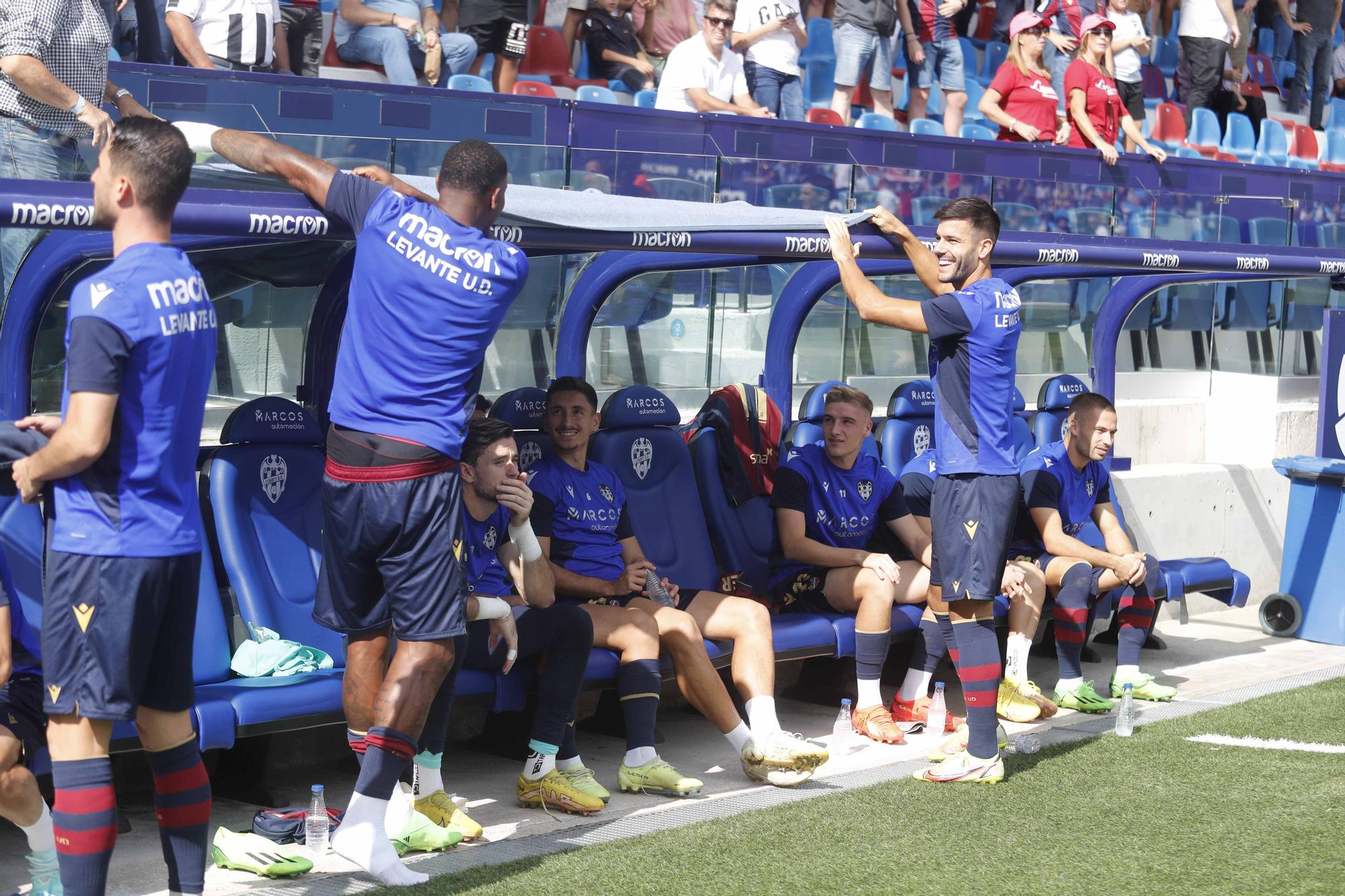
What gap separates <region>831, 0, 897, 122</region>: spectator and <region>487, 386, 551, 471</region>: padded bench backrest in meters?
6.29

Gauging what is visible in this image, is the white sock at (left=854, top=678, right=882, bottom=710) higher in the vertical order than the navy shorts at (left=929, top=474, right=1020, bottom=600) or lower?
lower

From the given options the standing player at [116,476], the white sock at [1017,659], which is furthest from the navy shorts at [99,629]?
the white sock at [1017,659]

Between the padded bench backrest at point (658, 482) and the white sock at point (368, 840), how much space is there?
2.31 meters

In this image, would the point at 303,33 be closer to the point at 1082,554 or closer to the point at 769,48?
the point at 769,48

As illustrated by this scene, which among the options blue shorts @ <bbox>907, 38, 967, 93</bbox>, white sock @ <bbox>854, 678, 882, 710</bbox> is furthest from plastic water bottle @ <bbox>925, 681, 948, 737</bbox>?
blue shorts @ <bbox>907, 38, 967, 93</bbox>

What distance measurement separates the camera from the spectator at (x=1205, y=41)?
48.0 ft

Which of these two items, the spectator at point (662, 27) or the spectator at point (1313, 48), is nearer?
the spectator at point (662, 27)

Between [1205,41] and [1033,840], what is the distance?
12204 millimetres

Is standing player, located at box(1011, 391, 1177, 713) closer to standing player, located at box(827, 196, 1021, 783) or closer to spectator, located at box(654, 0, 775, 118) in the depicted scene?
standing player, located at box(827, 196, 1021, 783)

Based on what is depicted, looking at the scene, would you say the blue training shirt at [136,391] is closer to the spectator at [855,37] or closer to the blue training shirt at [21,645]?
the blue training shirt at [21,645]

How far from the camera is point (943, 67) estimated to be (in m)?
12.6

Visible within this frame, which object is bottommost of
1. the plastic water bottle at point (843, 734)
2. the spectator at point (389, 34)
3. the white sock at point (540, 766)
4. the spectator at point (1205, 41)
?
the plastic water bottle at point (843, 734)

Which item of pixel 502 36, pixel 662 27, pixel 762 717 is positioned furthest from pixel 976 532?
pixel 662 27

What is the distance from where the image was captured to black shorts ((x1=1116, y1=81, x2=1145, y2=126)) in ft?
42.8
